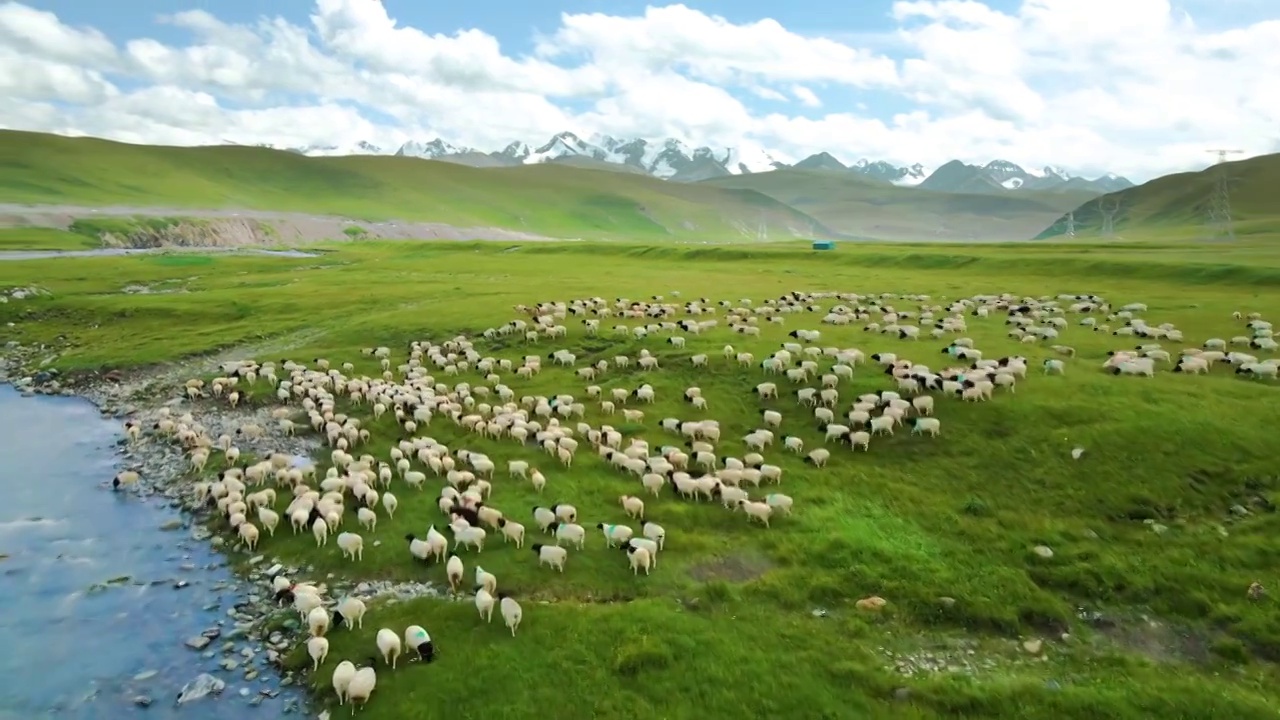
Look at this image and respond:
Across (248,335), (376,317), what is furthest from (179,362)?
(376,317)

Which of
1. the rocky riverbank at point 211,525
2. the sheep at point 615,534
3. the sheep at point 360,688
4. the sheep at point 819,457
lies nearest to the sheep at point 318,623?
the rocky riverbank at point 211,525

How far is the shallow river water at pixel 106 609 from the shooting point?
12.2 m

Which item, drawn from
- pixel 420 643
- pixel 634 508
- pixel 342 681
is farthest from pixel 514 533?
pixel 342 681

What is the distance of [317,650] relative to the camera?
41.8 ft

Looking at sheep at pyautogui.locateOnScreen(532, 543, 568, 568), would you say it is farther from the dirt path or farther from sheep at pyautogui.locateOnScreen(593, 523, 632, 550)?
the dirt path

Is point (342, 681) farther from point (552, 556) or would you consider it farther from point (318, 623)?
point (552, 556)

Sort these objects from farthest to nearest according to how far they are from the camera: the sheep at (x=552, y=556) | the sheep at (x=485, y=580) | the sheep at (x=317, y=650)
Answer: the sheep at (x=552, y=556) → the sheep at (x=485, y=580) → the sheep at (x=317, y=650)

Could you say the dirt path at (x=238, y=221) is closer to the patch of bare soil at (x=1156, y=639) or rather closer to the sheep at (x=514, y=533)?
the sheep at (x=514, y=533)

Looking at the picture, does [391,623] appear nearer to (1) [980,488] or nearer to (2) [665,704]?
(2) [665,704]

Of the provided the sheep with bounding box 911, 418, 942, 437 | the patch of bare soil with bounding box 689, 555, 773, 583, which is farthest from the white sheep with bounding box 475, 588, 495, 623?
the sheep with bounding box 911, 418, 942, 437

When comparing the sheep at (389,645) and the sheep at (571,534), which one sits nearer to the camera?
the sheep at (389,645)

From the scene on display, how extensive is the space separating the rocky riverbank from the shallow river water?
66mm

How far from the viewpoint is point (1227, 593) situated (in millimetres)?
13695

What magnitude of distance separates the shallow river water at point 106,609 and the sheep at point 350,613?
55.8 inches
